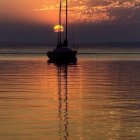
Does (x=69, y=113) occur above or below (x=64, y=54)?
above

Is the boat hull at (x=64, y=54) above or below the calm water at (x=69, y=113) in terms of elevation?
below

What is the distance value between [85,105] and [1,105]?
13.3ft

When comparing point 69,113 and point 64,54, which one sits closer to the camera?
point 69,113

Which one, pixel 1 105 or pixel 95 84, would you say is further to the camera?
pixel 95 84

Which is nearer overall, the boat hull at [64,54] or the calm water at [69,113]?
the calm water at [69,113]

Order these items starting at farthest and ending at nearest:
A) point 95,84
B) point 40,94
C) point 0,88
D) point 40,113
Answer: point 95,84 → point 0,88 → point 40,94 → point 40,113

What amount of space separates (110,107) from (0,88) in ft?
39.4

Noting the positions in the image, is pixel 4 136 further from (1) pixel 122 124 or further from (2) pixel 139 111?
(2) pixel 139 111

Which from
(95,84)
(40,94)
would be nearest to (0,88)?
(40,94)

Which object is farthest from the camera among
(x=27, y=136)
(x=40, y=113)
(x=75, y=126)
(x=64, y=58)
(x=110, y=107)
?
(x=64, y=58)

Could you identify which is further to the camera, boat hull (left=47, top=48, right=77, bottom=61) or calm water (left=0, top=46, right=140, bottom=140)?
boat hull (left=47, top=48, right=77, bottom=61)

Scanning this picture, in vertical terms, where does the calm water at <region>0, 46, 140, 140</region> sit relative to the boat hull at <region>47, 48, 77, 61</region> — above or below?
above

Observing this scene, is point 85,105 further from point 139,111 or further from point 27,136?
point 27,136

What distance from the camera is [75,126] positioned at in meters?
20.7
